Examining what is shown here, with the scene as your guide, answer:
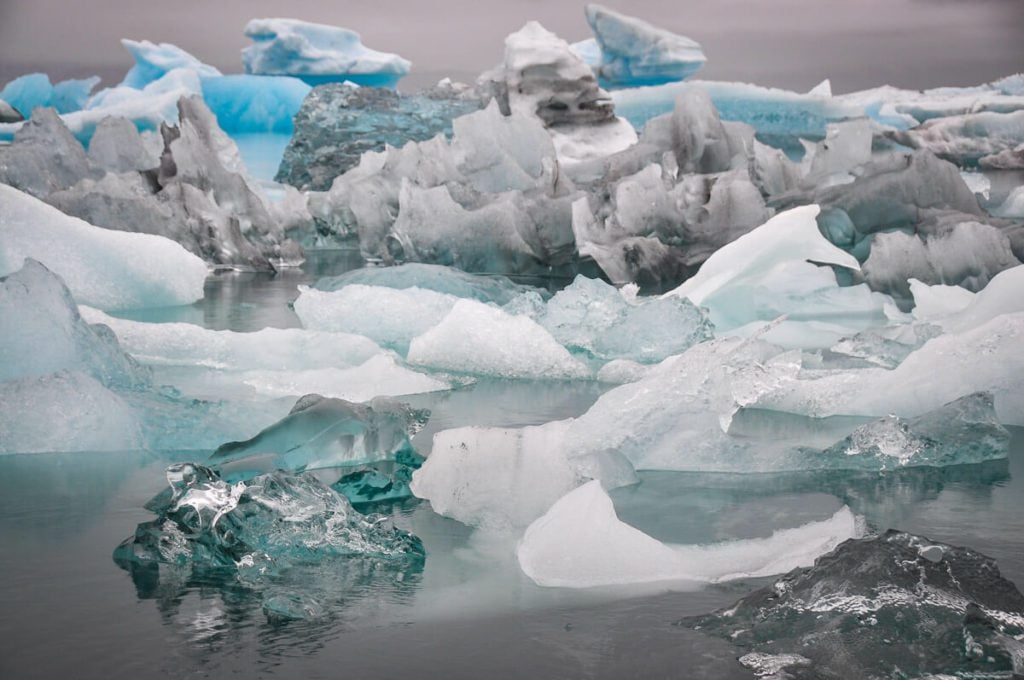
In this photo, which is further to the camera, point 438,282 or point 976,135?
point 976,135

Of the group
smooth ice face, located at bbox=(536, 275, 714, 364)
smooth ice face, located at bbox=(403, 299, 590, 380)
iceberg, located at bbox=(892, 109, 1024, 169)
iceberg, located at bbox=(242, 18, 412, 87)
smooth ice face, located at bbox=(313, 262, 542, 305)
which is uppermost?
smooth ice face, located at bbox=(403, 299, 590, 380)

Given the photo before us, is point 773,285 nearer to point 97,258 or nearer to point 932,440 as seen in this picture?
point 932,440

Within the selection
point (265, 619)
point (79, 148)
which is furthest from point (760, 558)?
point (79, 148)

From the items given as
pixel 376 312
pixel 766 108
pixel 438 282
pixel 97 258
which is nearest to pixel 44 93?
pixel 766 108

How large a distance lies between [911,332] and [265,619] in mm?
2956

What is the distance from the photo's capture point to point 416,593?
192 centimetres

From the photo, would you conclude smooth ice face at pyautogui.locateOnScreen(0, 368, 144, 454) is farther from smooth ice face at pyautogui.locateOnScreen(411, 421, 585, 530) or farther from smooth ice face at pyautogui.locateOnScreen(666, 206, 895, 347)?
smooth ice face at pyautogui.locateOnScreen(666, 206, 895, 347)

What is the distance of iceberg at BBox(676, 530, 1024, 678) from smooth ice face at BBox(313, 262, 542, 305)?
3894mm

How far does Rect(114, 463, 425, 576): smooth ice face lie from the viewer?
2.06m

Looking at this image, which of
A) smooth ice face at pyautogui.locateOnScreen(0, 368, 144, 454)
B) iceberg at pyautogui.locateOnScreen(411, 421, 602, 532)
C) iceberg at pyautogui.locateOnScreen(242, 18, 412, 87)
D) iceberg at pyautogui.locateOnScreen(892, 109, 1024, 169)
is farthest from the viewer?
iceberg at pyautogui.locateOnScreen(242, 18, 412, 87)

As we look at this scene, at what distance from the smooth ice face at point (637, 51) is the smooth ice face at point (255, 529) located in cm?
1861

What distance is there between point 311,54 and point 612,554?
64.7 ft

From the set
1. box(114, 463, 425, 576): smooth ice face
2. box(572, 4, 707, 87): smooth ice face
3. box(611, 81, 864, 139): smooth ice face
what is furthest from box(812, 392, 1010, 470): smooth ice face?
box(572, 4, 707, 87): smooth ice face

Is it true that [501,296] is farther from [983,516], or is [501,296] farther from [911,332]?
[983,516]
